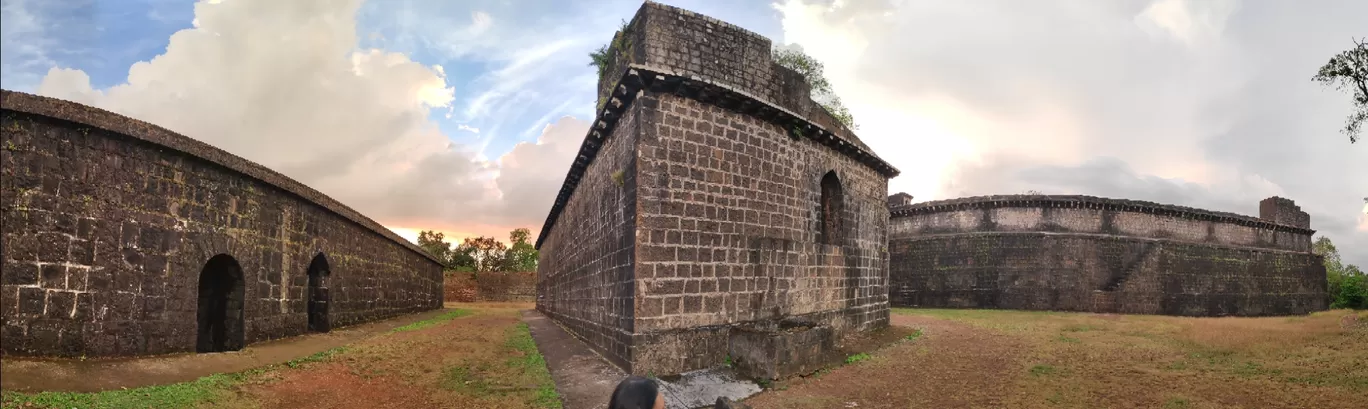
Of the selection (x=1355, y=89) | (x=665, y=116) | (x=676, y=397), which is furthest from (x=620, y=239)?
(x=1355, y=89)

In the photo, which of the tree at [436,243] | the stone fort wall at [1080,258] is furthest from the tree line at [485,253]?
the stone fort wall at [1080,258]

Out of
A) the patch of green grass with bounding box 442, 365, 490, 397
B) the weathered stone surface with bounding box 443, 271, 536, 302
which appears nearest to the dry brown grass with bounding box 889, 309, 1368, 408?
the patch of green grass with bounding box 442, 365, 490, 397

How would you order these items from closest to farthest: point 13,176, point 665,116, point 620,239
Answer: point 13,176 < point 665,116 < point 620,239

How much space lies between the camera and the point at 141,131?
8547 mm

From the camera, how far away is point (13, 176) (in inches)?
283

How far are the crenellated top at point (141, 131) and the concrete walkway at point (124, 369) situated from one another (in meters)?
2.85

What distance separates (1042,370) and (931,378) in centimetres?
195

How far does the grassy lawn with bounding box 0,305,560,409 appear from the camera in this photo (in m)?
6.88

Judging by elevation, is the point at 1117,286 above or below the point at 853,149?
below

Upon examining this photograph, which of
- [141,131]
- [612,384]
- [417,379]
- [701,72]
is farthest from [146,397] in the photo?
[701,72]

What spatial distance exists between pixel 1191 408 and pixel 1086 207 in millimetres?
24710

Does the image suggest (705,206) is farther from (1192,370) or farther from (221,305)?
(221,305)

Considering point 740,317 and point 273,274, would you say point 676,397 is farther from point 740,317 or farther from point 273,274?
point 273,274

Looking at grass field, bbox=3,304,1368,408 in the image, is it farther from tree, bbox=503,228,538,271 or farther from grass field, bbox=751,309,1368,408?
tree, bbox=503,228,538,271
